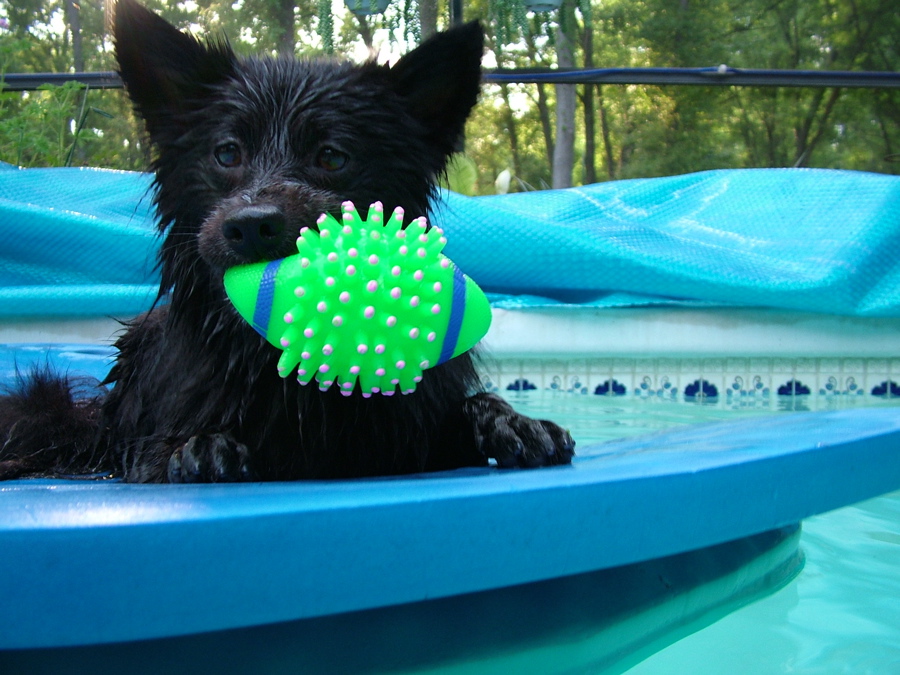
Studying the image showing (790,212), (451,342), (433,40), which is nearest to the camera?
(451,342)

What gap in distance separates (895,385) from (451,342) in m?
4.49

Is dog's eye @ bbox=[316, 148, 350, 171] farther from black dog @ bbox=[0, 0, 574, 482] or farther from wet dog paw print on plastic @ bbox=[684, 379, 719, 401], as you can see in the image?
wet dog paw print on plastic @ bbox=[684, 379, 719, 401]

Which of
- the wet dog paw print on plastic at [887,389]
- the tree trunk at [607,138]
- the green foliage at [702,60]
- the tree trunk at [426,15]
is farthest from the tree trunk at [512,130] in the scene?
the wet dog paw print on plastic at [887,389]

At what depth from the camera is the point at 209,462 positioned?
5.48ft

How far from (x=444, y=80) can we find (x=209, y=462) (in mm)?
1084

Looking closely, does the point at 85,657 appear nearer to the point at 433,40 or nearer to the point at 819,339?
the point at 433,40

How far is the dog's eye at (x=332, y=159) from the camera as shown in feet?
6.32

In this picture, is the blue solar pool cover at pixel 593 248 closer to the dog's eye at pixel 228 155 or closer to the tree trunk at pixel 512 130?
the dog's eye at pixel 228 155

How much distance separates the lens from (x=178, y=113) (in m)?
2.03

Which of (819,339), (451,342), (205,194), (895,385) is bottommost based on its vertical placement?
(895,385)

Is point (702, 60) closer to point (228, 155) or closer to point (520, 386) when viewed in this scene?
point (520, 386)

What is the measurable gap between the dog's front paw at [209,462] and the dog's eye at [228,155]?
64 cm

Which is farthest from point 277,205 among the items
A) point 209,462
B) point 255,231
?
point 209,462

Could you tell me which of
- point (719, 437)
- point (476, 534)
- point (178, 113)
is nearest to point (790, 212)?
point (719, 437)
